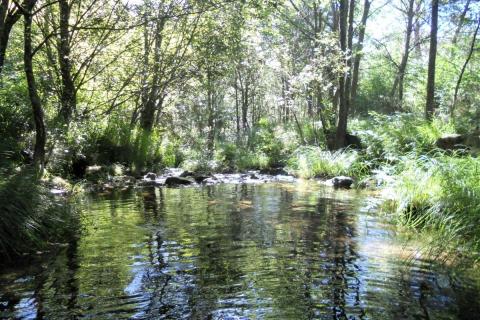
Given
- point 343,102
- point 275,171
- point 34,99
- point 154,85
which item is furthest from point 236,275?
point 275,171

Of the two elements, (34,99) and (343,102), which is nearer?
(34,99)

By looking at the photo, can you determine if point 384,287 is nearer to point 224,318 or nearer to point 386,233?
point 224,318

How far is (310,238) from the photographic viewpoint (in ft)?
20.9

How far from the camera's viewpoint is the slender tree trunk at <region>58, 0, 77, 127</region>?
11684 mm

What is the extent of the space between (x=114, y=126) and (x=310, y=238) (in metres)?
10.5

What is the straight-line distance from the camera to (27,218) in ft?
18.1

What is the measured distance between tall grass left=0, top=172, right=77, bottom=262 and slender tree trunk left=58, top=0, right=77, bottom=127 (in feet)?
20.5

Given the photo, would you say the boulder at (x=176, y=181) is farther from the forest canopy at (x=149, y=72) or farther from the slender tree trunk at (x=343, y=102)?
the slender tree trunk at (x=343, y=102)

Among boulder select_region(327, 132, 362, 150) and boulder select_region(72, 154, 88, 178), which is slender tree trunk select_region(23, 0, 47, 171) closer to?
boulder select_region(72, 154, 88, 178)

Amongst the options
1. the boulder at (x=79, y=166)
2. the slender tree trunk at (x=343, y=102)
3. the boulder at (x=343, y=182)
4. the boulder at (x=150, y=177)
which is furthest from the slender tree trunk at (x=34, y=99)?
the slender tree trunk at (x=343, y=102)

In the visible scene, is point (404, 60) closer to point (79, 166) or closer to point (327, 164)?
point (327, 164)

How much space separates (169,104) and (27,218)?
16268 millimetres

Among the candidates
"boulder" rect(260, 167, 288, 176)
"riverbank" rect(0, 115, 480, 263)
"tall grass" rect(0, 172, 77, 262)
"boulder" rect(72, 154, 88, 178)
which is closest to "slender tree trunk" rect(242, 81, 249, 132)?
"riverbank" rect(0, 115, 480, 263)

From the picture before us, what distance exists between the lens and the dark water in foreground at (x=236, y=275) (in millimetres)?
3793
